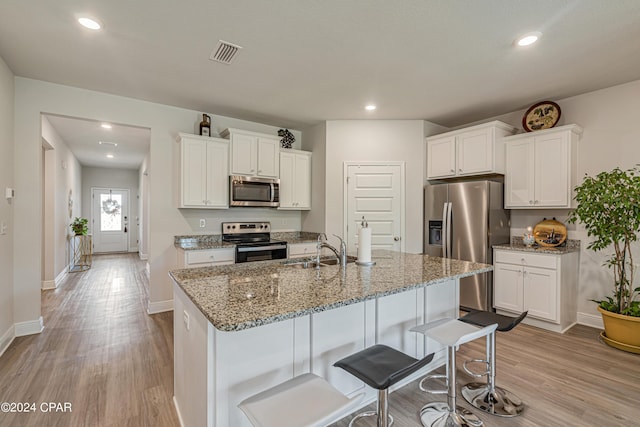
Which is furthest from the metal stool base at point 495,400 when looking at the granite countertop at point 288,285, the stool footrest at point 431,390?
the granite countertop at point 288,285

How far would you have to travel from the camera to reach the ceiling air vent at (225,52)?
247 centimetres

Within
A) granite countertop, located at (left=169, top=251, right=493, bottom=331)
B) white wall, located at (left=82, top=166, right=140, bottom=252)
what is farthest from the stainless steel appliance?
white wall, located at (left=82, top=166, right=140, bottom=252)

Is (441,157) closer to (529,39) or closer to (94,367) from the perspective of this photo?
(529,39)

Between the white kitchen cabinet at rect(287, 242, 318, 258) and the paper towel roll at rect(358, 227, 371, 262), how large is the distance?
2.00 metres

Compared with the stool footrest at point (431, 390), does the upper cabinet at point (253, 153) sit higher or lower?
higher

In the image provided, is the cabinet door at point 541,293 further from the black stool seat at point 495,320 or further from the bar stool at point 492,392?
the black stool seat at point 495,320

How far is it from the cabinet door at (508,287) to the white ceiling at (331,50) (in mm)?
2023

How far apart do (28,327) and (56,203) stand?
3.06 metres

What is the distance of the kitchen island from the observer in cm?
133

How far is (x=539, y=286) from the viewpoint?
333cm

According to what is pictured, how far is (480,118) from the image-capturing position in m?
4.38

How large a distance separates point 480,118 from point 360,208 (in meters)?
2.15

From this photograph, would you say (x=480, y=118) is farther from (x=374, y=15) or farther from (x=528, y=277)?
(x=374, y=15)

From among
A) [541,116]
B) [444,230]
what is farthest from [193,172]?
[541,116]
